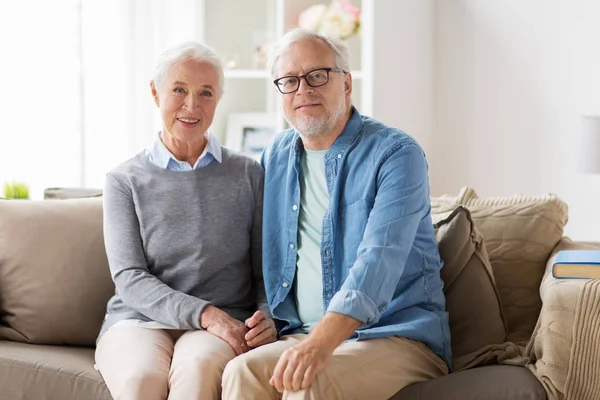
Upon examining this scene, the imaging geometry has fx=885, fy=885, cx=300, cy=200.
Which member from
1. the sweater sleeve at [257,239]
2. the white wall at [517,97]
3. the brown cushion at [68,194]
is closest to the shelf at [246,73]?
the white wall at [517,97]

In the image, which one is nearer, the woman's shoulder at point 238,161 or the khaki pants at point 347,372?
the khaki pants at point 347,372

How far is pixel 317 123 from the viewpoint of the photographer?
2.38 metres

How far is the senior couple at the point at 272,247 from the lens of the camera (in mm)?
2164

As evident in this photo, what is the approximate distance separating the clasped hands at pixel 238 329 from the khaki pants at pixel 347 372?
3.7 inches

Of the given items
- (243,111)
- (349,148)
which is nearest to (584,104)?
(243,111)

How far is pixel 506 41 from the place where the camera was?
449 centimetres

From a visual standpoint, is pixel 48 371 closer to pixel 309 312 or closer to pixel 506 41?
pixel 309 312

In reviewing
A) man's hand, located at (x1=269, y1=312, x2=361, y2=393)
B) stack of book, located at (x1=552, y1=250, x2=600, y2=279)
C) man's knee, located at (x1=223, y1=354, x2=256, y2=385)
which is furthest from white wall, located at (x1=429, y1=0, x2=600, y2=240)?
man's knee, located at (x1=223, y1=354, x2=256, y2=385)

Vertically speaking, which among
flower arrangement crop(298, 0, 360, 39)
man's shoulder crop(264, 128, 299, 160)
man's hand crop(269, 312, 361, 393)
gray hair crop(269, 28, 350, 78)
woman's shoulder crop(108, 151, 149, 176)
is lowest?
man's hand crop(269, 312, 361, 393)

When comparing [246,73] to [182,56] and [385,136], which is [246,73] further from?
[385,136]

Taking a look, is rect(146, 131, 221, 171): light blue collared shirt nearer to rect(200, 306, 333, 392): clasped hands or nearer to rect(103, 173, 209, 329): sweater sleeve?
rect(103, 173, 209, 329): sweater sleeve

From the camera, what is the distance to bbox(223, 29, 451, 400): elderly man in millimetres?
2098

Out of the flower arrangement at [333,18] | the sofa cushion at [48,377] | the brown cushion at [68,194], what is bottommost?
the sofa cushion at [48,377]

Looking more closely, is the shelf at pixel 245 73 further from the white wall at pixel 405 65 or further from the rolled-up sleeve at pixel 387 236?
the rolled-up sleeve at pixel 387 236
